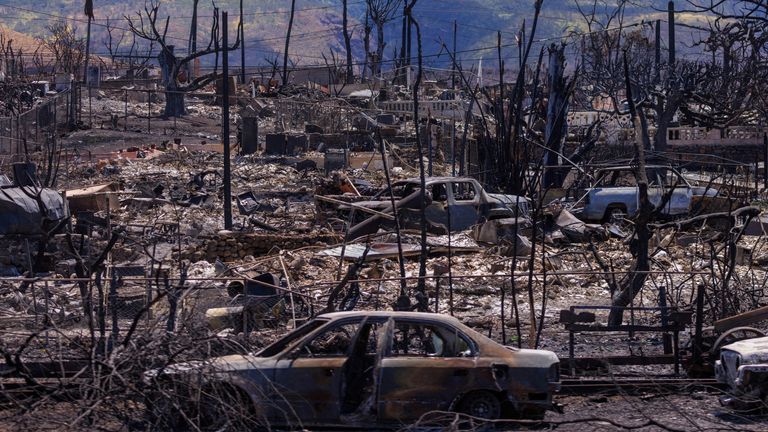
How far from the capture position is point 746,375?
991 cm

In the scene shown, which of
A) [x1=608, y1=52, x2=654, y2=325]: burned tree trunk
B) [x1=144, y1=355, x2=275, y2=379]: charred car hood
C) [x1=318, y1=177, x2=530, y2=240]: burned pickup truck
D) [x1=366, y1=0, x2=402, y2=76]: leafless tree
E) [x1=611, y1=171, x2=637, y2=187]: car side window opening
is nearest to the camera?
[x1=144, y1=355, x2=275, y2=379]: charred car hood

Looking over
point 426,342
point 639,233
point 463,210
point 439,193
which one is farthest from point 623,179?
point 426,342

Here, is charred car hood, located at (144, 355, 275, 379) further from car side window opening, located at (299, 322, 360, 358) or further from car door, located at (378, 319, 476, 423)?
car door, located at (378, 319, 476, 423)

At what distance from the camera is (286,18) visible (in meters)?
185

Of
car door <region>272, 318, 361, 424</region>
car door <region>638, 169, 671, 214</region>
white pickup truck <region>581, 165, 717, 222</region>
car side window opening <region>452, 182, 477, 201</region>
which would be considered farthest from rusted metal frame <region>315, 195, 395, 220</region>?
car door <region>272, 318, 361, 424</region>

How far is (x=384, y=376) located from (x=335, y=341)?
62 centimetres

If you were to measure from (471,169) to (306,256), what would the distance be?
12659 millimetres

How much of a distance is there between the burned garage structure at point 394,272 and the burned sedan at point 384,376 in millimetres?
20

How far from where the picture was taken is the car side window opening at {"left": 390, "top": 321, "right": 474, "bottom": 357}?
952cm

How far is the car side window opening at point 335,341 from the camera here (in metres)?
9.57

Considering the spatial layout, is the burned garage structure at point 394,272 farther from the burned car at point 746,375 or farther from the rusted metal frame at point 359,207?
the rusted metal frame at point 359,207

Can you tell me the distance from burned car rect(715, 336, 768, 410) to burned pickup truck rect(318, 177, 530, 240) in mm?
10091

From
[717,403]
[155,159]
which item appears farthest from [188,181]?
[717,403]

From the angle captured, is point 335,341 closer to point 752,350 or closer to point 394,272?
point 752,350
